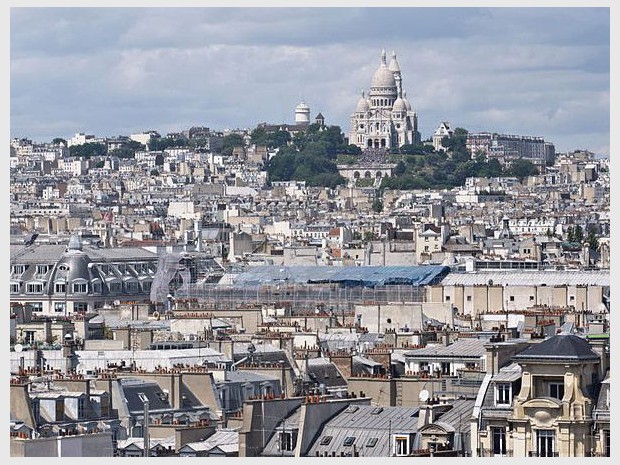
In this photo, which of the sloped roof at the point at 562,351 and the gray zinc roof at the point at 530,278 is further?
the gray zinc roof at the point at 530,278

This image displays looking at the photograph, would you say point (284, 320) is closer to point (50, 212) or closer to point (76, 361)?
point (76, 361)

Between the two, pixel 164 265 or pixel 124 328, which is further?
pixel 164 265

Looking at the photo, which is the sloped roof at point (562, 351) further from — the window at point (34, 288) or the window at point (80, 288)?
the window at point (34, 288)

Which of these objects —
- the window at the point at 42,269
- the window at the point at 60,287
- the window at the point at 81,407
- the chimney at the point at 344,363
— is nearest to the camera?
the window at the point at 81,407

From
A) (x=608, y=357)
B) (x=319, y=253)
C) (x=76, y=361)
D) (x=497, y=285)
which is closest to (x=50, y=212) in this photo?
(x=319, y=253)

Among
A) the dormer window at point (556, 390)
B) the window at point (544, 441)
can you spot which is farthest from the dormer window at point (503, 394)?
the window at point (544, 441)
